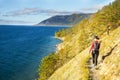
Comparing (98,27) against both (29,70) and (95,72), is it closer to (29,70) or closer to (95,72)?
(29,70)

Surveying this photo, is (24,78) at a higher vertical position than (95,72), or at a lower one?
lower

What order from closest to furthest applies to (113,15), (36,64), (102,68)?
(102,68), (113,15), (36,64)

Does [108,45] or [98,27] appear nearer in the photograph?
[108,45]

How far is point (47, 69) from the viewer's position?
76.2 metres

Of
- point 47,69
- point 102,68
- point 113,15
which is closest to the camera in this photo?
point 102,68

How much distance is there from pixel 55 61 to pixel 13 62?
4792 centimetres

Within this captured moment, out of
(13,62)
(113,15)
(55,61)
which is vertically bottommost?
(13,62)

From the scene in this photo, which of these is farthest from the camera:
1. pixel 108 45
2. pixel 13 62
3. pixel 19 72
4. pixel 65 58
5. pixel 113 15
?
pixel 13 62

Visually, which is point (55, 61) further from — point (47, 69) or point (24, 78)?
point (24, 78)

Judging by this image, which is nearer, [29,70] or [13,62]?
[29,70]

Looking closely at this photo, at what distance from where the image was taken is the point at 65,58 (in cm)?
8462

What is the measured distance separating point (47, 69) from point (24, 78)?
15065 mm

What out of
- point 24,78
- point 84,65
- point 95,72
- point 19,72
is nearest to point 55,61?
point 24,78

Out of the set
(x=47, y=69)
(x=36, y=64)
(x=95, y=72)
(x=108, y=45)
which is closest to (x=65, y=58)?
(x=47, y=69)
